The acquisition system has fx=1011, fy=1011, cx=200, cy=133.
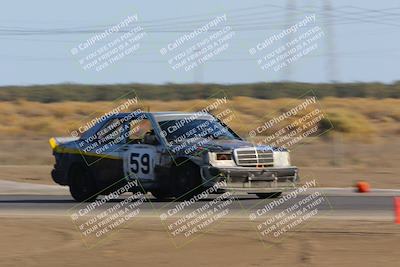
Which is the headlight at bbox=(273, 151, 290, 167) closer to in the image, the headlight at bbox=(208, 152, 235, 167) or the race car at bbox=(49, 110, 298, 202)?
the race car at bbox=(49, 110, 298, 202)

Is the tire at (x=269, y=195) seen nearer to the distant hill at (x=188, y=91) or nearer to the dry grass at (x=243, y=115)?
the dry grass at (x=243, y=115)

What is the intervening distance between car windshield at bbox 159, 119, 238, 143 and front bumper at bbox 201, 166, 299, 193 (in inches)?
42.5

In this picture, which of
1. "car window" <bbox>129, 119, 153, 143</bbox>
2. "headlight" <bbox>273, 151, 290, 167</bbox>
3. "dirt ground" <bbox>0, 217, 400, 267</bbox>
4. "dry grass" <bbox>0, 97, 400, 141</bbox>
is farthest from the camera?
"dry grass" <bbox>0, 97, 400, 141</bbox>

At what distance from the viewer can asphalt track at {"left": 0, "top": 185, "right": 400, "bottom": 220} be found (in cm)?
1639

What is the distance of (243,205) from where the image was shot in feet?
58.3

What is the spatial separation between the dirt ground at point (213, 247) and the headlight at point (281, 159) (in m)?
3.57

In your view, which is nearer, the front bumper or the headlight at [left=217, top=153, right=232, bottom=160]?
the front bumper

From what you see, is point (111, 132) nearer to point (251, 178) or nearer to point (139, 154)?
point (139, 154)

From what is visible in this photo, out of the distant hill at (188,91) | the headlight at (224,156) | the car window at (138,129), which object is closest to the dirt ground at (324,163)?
the car window at (138,129)

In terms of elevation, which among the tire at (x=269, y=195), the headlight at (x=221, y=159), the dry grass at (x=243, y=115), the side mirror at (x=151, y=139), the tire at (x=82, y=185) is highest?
the side mirror at (x=151, y=139)

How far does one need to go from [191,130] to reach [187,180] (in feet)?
3.58

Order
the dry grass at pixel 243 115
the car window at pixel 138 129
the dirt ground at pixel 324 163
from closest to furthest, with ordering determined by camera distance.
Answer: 1. the car window at pixel 138 129
2. the dirt ground at pixel 324 163
3. the dry grass at pixel 243 115

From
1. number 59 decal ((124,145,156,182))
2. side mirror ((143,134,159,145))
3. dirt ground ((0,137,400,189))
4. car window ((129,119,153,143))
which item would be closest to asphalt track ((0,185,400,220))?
number 59 decal ((124,145,156,182))

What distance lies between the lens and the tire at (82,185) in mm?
19031
